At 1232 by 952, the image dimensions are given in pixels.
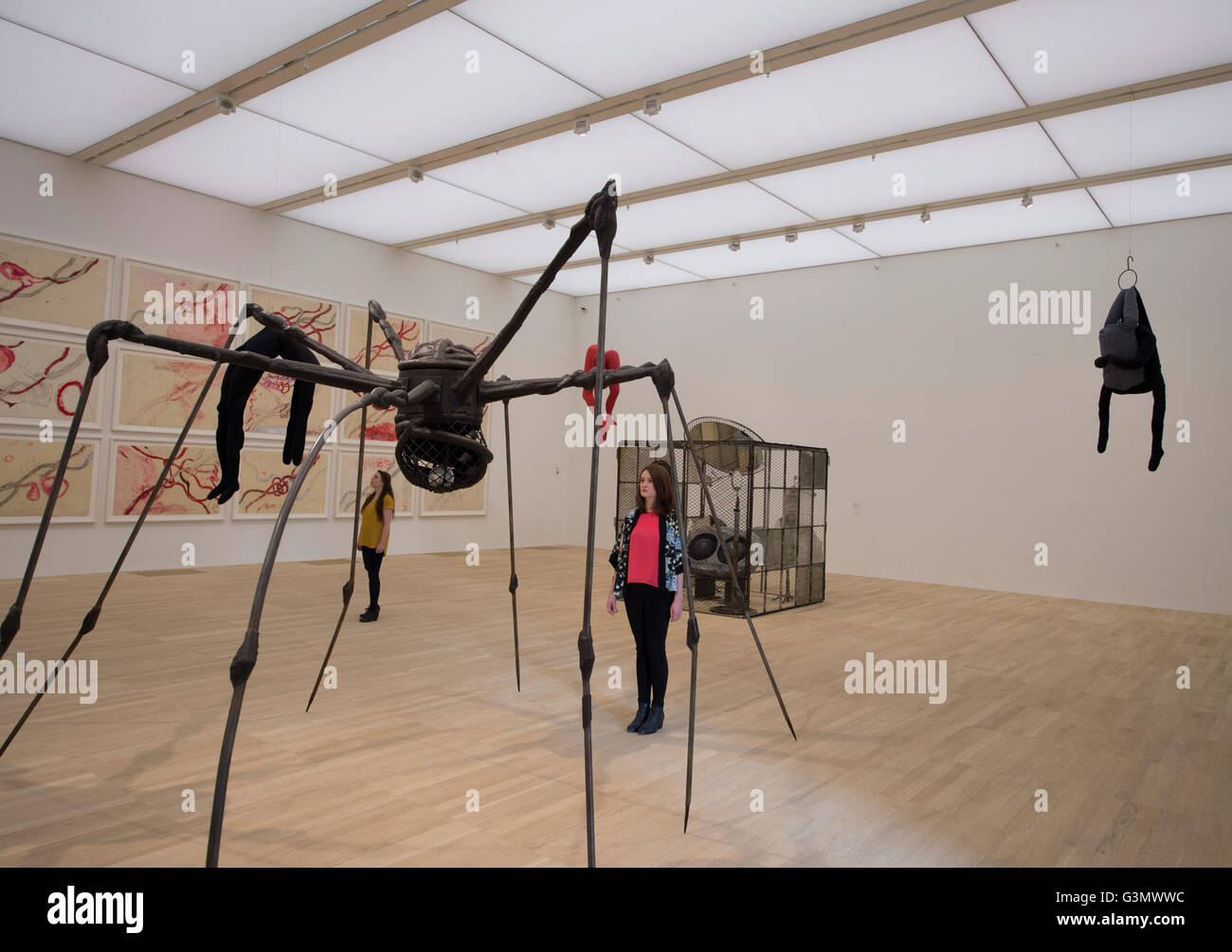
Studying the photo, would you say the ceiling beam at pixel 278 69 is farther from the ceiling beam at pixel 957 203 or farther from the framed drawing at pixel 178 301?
the ceiling beam at pixel 957 203

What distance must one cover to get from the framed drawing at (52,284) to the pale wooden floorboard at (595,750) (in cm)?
262

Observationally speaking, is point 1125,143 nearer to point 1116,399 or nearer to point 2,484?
point 1116,399

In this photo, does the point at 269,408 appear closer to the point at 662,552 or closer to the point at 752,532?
the point at 752,532

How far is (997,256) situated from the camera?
9477 mm

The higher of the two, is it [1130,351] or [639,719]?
[1130,351]

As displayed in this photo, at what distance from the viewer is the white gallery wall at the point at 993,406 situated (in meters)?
8.22

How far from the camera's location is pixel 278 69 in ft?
19.3

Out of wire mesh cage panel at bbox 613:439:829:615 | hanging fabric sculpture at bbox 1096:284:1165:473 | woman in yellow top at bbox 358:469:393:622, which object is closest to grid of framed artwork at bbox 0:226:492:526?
woman in yellow top at bbox 358:469:393:622

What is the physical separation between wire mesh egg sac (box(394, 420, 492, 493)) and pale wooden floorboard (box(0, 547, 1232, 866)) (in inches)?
46.0

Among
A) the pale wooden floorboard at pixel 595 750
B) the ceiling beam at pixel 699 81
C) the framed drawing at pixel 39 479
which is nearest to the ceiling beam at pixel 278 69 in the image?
the ceiling beam at pixel 699 81

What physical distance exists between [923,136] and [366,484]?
290 inches

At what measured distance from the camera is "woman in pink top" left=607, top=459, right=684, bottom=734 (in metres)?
3.90

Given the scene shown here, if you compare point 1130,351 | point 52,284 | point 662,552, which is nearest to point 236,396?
point 662,552

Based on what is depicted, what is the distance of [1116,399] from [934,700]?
5.64 meters
